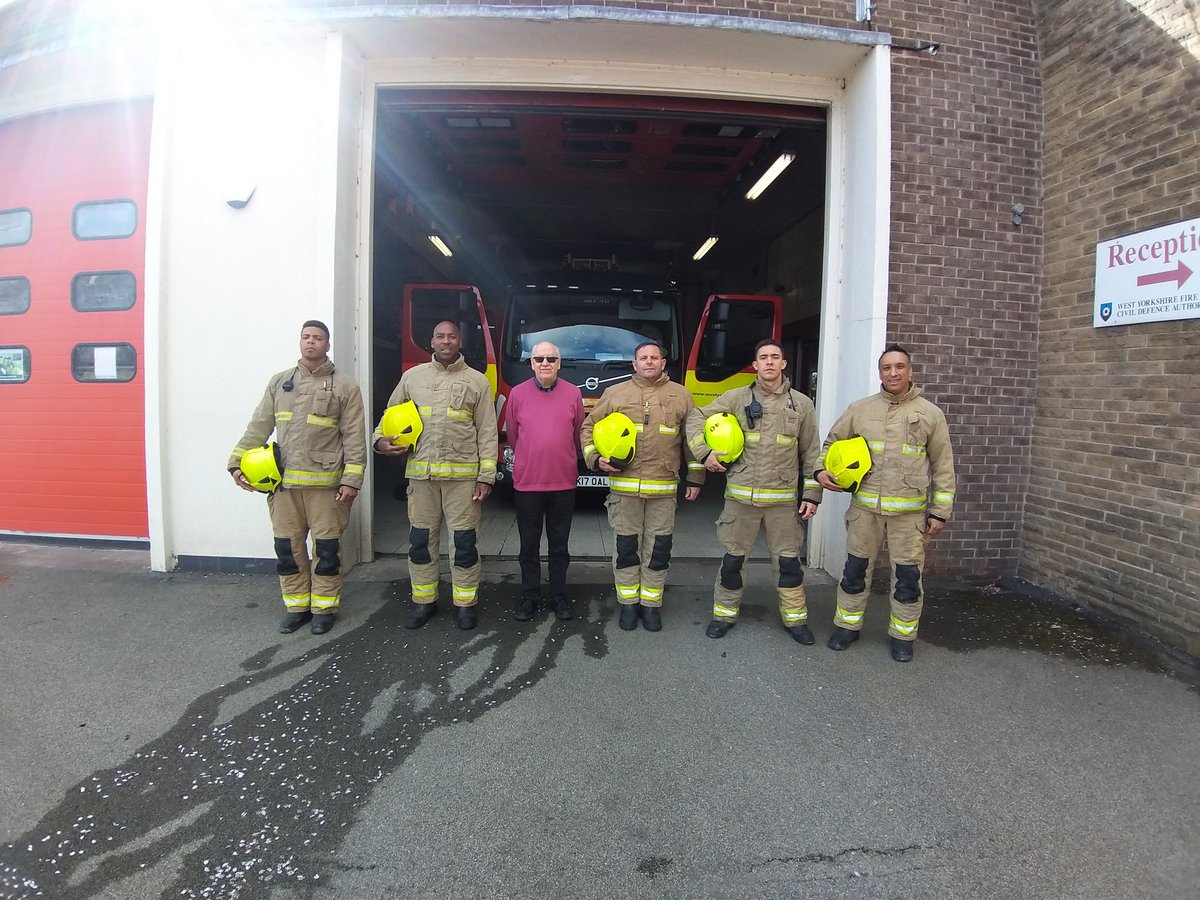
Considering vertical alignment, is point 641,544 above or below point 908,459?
below

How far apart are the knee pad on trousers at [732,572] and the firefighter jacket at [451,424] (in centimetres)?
164

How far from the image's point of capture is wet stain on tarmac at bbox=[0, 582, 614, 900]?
204 centimetres

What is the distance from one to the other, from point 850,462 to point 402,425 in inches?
111

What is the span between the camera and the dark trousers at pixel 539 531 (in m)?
4.07

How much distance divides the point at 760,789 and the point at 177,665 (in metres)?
3.26

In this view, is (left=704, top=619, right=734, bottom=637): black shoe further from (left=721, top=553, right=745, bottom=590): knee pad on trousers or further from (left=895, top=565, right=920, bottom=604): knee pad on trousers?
(left=895, top=565, right=920, bottom=604): knee pad on trousers

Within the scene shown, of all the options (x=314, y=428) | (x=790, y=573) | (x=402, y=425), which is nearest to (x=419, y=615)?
(x=402, y=425)

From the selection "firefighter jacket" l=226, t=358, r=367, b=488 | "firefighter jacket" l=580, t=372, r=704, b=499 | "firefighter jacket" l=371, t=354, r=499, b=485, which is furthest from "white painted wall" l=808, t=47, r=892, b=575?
"firefighter jacket" l=226, t=358, r=367, b=488

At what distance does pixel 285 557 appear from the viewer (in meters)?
3.88

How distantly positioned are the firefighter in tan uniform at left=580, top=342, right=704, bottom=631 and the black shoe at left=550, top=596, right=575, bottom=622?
1.20 ft

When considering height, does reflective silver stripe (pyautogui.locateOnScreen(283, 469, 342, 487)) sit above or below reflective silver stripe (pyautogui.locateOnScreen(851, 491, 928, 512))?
above

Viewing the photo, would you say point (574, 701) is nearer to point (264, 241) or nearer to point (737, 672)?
point (737, 672)

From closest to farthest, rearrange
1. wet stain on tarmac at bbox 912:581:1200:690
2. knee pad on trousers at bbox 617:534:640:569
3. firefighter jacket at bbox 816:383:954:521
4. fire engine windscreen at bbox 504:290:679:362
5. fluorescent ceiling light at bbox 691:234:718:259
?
firefighter jacket at bbox 816:383:954:521
wet stain on tarmac at bbox 912:581:1200:690
knee pad on trousers at bbox 617:534:640:569
fire engine windscreen at bbox 504:290:679:362
fluorescent ceiling light at bbox 691:234:718:259

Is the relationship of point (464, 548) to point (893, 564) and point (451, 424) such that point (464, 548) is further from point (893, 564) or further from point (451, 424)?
point (893, 564)
